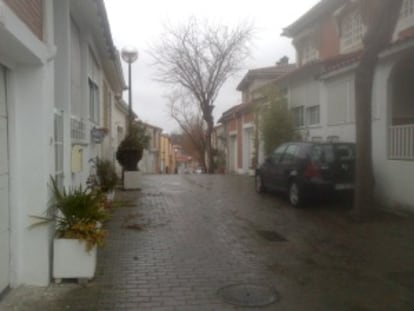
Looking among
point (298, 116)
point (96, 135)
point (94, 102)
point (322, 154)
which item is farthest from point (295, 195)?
point (298, 116)

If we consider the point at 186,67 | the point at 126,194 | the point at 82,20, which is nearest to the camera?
the point at 82,20

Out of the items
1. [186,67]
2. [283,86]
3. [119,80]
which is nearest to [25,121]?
[119,80]

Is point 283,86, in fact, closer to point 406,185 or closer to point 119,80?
point 119,80

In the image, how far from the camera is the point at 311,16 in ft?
66.5

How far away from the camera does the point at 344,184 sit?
33.9 feet

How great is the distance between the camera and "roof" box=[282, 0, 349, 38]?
1860cm

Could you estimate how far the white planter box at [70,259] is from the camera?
5.17m

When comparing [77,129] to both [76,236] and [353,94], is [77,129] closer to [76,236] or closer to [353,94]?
[76,236]

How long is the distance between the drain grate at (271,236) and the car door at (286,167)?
10.0 feet

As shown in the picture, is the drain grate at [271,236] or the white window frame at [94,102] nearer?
the drain grate at [271,236]

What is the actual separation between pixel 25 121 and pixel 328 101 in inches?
415

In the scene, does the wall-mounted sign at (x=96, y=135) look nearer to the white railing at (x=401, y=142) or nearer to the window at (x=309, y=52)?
the white railing at (x=401, y=142)

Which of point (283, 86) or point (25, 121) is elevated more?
point (283, 86)

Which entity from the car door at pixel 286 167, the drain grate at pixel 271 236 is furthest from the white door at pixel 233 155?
the drain grate at pixel 271 236
